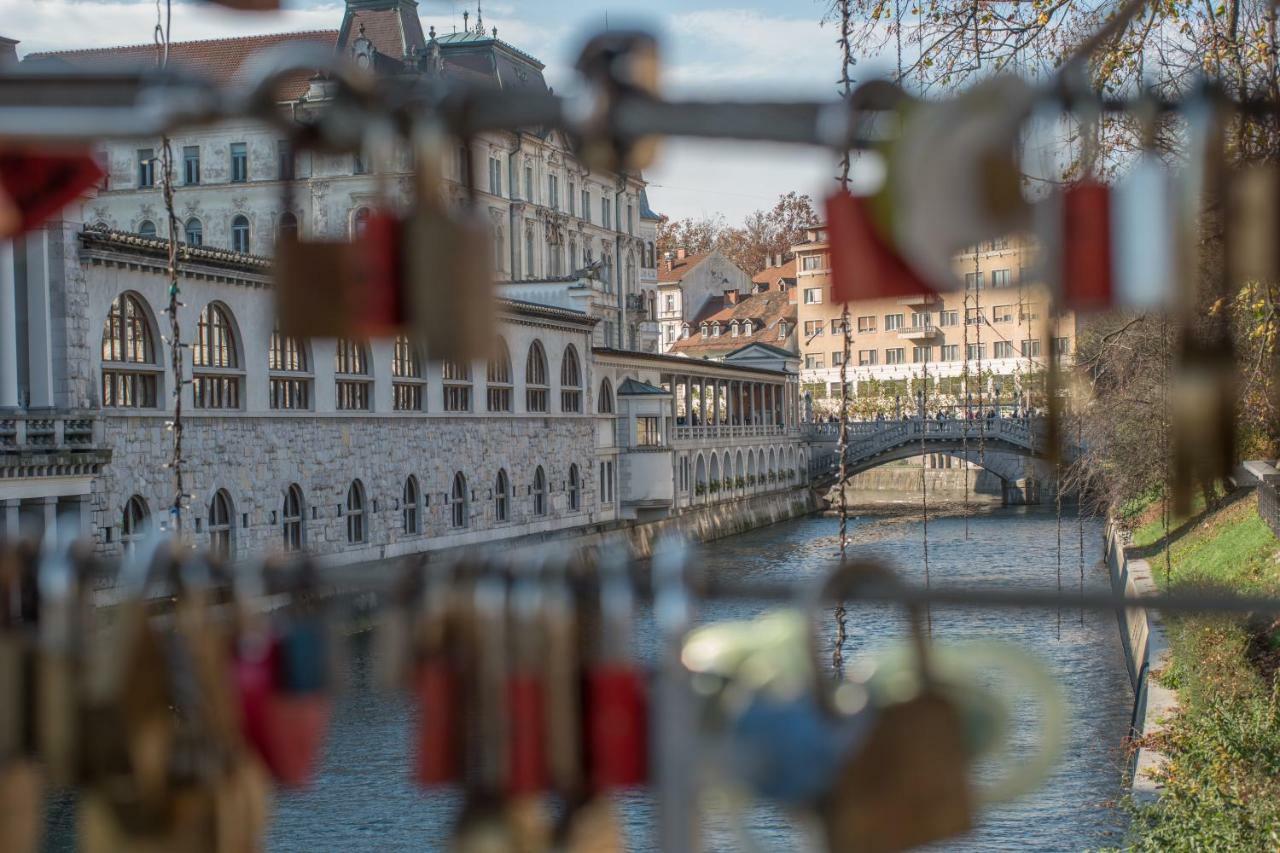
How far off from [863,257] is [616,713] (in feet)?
1.98

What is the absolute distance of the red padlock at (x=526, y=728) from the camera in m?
1.88

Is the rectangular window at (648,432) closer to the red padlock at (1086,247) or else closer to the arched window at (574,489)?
the arched window at (574,489)

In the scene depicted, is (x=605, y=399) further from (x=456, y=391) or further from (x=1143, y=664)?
(x=1143, y=664)

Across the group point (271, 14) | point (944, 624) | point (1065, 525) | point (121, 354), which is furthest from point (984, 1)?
point (1065, 525)

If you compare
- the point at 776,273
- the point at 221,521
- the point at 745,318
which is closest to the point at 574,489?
the point at 221,521

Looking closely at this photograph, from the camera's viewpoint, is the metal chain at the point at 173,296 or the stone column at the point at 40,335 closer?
the metal chain at the point at 173,296

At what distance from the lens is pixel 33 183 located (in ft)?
7.07

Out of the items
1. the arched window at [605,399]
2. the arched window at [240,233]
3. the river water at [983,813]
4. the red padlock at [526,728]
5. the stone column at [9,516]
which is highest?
the arched window at [240,233]

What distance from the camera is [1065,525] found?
4019 centimetres

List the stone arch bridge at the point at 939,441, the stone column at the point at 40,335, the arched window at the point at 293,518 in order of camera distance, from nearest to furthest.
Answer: the stone column at the point at 40,335 → the arched window at the point at 293,518 → the stone arch bridge at the point at 939,441

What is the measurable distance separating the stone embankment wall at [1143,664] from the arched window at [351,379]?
12.9m

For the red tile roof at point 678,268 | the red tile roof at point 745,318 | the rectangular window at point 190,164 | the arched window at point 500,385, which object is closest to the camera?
the arched window at point 500,385

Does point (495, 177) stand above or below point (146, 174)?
above

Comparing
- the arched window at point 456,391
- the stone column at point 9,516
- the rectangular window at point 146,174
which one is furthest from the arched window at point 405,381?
the rectangular window at point 146,174
